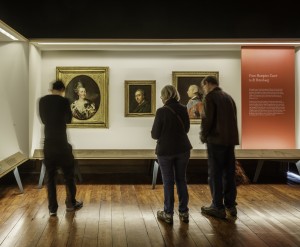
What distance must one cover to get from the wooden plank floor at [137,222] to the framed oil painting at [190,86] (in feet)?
7.14

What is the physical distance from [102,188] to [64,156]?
227 cm

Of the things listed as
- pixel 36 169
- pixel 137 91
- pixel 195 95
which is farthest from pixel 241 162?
pixel 36 169

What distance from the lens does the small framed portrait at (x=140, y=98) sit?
888cm

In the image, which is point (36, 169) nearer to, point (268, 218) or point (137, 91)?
point (137, 91)

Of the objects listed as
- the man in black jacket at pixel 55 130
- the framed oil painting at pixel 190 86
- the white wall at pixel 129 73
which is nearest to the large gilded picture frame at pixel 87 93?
the white wall at pixel 129 73

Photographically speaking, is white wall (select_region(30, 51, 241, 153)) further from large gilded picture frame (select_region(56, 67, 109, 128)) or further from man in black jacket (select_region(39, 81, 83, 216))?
man in black jacket (select_region(39, 81, 83, 216))

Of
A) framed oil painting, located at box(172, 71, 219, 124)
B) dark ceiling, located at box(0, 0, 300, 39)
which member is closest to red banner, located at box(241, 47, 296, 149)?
framed oil painting, located at box(172, 71, 219, 124)

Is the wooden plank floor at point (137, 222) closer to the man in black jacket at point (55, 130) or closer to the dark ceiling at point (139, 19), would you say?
the man in black jacket at point (55, 130)

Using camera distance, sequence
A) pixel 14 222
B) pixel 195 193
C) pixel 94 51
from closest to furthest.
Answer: pixel 14 222 < pixel 195 193 < pixel 94 51

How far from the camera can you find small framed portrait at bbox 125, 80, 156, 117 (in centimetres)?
888

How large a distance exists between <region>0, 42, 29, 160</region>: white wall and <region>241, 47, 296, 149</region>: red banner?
14.5 ft

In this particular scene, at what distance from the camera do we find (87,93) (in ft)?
28.9

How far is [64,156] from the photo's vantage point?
5.62 meters

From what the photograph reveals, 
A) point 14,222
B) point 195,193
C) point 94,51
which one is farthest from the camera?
point 94,51
